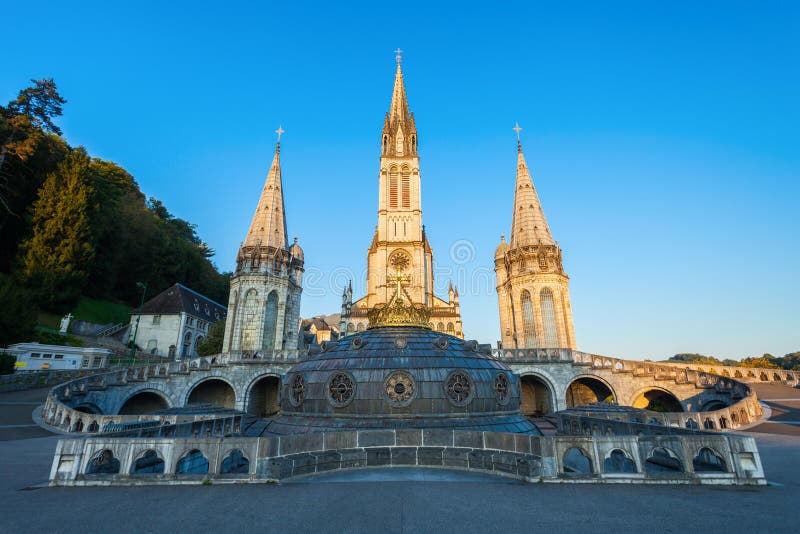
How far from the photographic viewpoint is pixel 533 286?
35469 mm

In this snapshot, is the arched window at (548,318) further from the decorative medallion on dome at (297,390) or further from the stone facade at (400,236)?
the decorative medallion on dome at (297,390)

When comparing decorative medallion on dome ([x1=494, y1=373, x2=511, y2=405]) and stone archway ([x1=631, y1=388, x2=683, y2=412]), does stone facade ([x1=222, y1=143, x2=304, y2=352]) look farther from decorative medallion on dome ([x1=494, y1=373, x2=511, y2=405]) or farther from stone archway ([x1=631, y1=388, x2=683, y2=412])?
stone archway ([x1=631, y1=388, x2=683, y2=412])

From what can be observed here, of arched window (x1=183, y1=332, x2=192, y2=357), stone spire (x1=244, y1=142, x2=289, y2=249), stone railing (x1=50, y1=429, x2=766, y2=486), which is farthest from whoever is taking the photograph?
arched window (x1=183, y1=332, x2=192, y2=357)

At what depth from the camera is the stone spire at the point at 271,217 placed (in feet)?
127

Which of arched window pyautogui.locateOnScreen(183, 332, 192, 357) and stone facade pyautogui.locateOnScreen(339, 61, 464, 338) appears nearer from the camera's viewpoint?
arched window pyautogui.locateOnScreen(183, 332, 192, 357)

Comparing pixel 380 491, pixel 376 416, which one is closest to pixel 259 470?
pixel 380 491

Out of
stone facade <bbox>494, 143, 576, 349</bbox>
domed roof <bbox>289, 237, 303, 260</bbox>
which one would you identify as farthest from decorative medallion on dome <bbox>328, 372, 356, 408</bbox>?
domed roof <bbox>289, 237, 303, 260</bbox>

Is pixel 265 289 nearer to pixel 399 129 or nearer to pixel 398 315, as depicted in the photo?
pixel 398 315

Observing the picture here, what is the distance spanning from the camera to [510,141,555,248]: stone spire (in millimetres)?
37531

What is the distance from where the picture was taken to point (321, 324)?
4033 inches

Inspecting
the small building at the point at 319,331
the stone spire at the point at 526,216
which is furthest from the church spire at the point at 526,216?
the small building at the point at 319,331

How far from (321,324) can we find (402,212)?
200 ft

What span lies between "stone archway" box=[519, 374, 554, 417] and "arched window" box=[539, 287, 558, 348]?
4.61 m

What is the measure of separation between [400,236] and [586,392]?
31173mm
